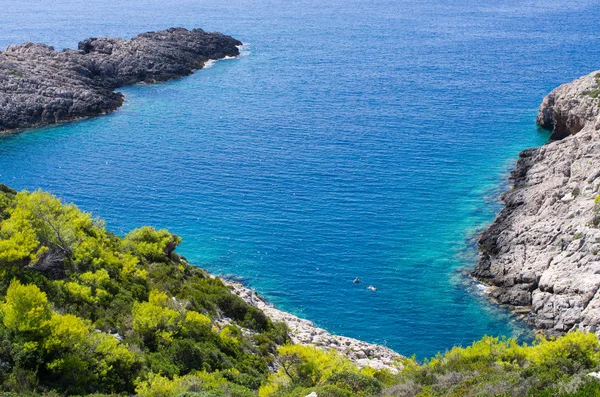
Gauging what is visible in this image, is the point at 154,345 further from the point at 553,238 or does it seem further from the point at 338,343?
the point at 553,238

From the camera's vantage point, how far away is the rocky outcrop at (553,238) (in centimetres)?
5488

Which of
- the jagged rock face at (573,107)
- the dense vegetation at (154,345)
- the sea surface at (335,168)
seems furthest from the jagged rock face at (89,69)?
the jagged rock face at (573,107)

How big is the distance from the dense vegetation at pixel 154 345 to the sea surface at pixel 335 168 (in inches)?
631

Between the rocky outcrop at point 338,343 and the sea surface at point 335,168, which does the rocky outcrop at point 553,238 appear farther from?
the rocky outcrop at point 338,343

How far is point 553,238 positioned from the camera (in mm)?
63625

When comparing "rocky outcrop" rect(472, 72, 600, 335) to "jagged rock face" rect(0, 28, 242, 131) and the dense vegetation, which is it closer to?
the dense vegetation

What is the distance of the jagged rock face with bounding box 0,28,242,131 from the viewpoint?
404 ft

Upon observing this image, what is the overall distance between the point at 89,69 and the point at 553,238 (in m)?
118

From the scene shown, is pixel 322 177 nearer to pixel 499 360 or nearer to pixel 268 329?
pixel 268 329

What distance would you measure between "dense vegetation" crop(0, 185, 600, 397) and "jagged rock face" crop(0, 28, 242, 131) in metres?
75.5

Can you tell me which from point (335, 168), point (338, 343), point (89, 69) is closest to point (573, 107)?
point (335, 168)

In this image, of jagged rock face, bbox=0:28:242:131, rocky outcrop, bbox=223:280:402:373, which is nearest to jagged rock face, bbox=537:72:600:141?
rocky outcrop, bbox=223:280:402:373

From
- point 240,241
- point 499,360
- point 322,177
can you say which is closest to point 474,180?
point 322,177

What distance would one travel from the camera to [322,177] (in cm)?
9069
